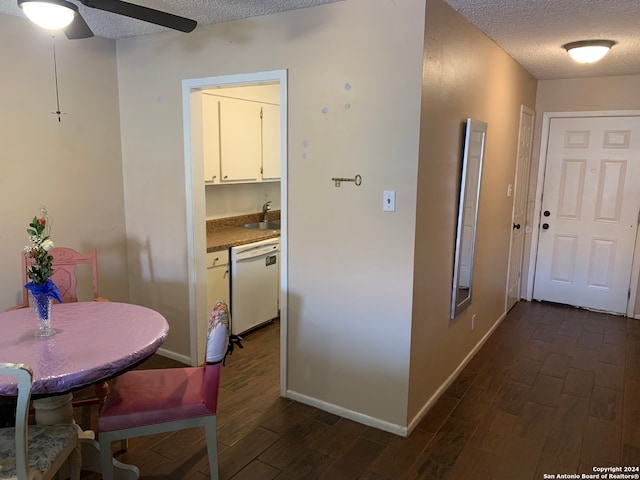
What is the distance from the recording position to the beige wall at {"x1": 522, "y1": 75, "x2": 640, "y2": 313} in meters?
4.52

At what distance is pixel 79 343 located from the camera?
210cm

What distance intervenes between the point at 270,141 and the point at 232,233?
3.19 ft

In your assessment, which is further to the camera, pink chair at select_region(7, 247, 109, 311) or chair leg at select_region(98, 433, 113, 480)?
pink chair at select_region(7, 247, 109, 311)

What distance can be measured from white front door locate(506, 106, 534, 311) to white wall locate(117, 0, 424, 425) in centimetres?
242

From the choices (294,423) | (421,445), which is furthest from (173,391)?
(421,445)

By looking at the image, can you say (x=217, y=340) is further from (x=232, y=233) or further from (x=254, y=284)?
(x=232, y=233)

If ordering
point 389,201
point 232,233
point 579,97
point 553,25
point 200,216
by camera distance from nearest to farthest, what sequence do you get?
1. point 389,201
2. point 553,25
3. point 200,216
4. point 232,233
5. point 579,97

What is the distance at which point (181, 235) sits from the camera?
136 inches

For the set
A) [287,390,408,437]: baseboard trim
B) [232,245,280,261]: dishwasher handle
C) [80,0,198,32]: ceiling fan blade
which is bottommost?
[287,390,408,437]: baseboard trim

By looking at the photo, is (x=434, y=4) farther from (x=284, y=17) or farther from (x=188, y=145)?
(x=188, y=145)

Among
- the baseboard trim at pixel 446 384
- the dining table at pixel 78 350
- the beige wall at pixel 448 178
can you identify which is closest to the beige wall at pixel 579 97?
the beige wall at pixel 448 178

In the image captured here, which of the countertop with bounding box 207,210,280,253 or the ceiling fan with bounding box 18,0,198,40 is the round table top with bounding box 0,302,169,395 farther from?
the ceiling fan with bounding box 18,0,198,40

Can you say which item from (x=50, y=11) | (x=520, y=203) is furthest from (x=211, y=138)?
(x=520, y=203)

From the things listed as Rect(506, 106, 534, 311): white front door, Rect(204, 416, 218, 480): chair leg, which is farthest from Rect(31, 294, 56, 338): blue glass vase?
Rect(506, 106, 534, 311): white front door
